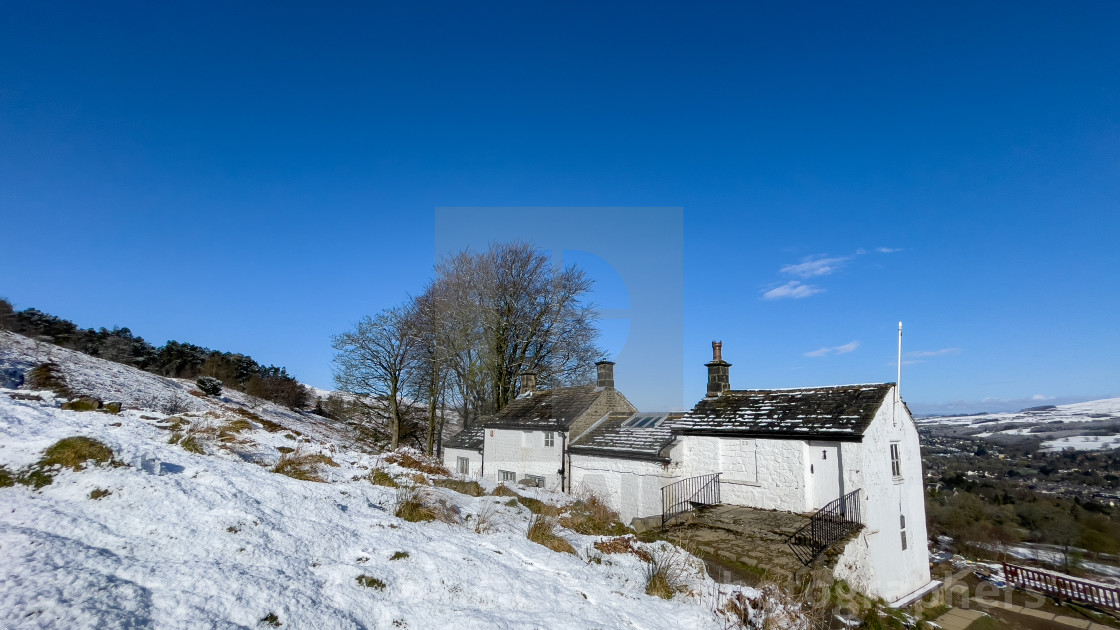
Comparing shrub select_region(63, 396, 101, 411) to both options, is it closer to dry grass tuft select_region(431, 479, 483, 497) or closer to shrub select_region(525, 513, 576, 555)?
dry grass tuft select_region(431, 479, 483, 497)

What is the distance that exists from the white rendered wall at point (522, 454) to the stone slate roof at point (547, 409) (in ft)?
1.43

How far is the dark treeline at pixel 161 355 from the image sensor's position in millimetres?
35500

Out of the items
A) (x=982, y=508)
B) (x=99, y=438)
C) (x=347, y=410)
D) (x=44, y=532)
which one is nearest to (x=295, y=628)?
(x=44, y=532)

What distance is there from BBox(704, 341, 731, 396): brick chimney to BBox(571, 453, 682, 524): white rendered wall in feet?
13.0

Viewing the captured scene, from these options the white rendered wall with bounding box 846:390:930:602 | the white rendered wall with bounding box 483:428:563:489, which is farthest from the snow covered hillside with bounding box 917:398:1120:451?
the white rendered wall with bounding box 483:428:563:489

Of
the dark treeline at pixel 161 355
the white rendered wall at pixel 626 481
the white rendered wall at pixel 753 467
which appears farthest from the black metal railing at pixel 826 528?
the dark treeline at pixel 161 355

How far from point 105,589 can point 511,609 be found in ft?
12.2

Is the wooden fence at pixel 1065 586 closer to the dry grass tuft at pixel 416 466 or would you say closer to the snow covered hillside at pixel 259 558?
the snow covered hillside at pixel 259 558

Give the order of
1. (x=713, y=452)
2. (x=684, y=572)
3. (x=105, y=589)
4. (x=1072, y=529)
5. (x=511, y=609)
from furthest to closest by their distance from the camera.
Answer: (x=1072, y=529)
(x=713, y=452)
(x=684, y=572)
(x=511, y=609)
(x=105, y=589)

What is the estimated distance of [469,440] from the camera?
1100 inches

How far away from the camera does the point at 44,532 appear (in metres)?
4.54

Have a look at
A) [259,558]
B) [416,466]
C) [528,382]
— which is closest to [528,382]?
[528,382]

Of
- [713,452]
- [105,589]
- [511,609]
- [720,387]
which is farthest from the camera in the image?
[720,387]

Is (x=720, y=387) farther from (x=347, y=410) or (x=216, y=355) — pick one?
(x=216, y=355)
